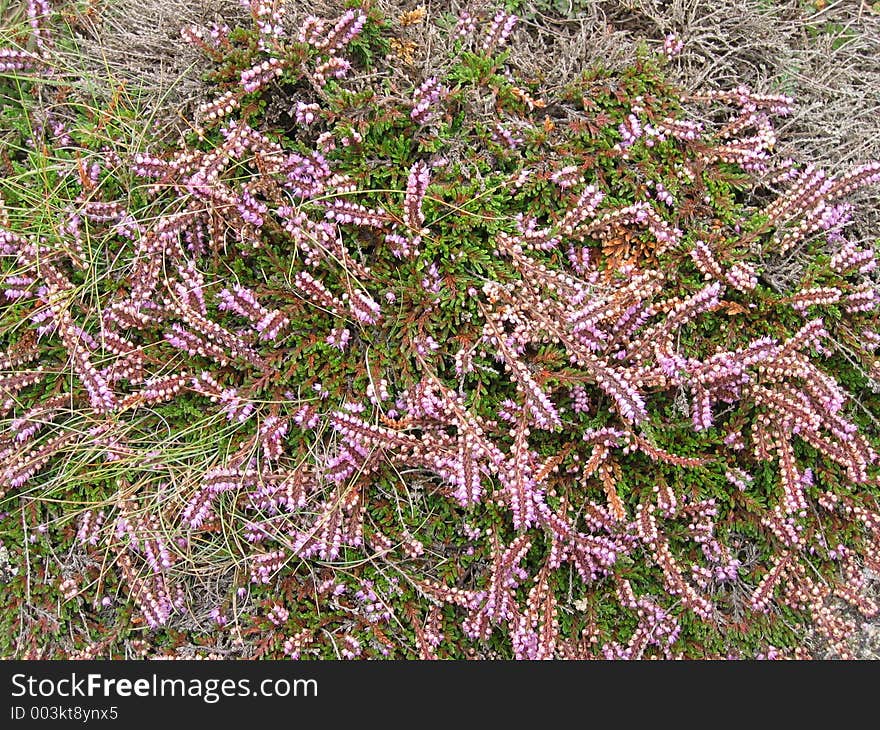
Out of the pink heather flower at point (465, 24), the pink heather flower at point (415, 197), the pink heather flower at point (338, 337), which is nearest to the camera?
the pink heather flower at point (415, 197)

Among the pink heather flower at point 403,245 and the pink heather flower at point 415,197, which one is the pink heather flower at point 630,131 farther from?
the pink heather flower at point 403,245

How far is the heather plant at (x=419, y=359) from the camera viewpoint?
10.0 ft

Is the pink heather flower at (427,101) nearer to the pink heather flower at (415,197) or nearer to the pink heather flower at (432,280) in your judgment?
the pink heather flower at (415,197)

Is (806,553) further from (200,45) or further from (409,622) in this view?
(200,45)

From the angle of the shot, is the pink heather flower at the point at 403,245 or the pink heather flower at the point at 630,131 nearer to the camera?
the pink heather flower at the point at 403,245

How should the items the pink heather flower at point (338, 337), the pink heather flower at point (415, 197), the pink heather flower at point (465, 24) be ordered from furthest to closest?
the pink heather flower at point (465, 24)
the pink heather flower at point (338, 337)
the pink heather flower at point (415, 197)

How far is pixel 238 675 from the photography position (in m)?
3.16

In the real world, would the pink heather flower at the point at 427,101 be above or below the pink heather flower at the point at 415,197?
above

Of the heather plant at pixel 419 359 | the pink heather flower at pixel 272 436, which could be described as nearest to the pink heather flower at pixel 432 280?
the heather plant at pixel 419 359

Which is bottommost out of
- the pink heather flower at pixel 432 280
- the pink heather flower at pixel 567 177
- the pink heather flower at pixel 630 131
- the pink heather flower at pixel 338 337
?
the pink heather flower at pixel 338 337

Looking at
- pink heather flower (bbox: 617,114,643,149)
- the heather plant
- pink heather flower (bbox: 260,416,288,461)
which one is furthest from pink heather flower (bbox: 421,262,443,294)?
pink heather flower (bbox: 617,114,643,149)

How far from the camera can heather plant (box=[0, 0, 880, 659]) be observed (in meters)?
3.06

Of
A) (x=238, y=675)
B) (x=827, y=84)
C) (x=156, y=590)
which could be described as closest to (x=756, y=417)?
(x=827, y=84)

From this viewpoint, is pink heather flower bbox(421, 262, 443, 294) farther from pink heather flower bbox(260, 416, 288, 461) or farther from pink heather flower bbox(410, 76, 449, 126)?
pink heather flower bbox(260, 416, 288, 461)
